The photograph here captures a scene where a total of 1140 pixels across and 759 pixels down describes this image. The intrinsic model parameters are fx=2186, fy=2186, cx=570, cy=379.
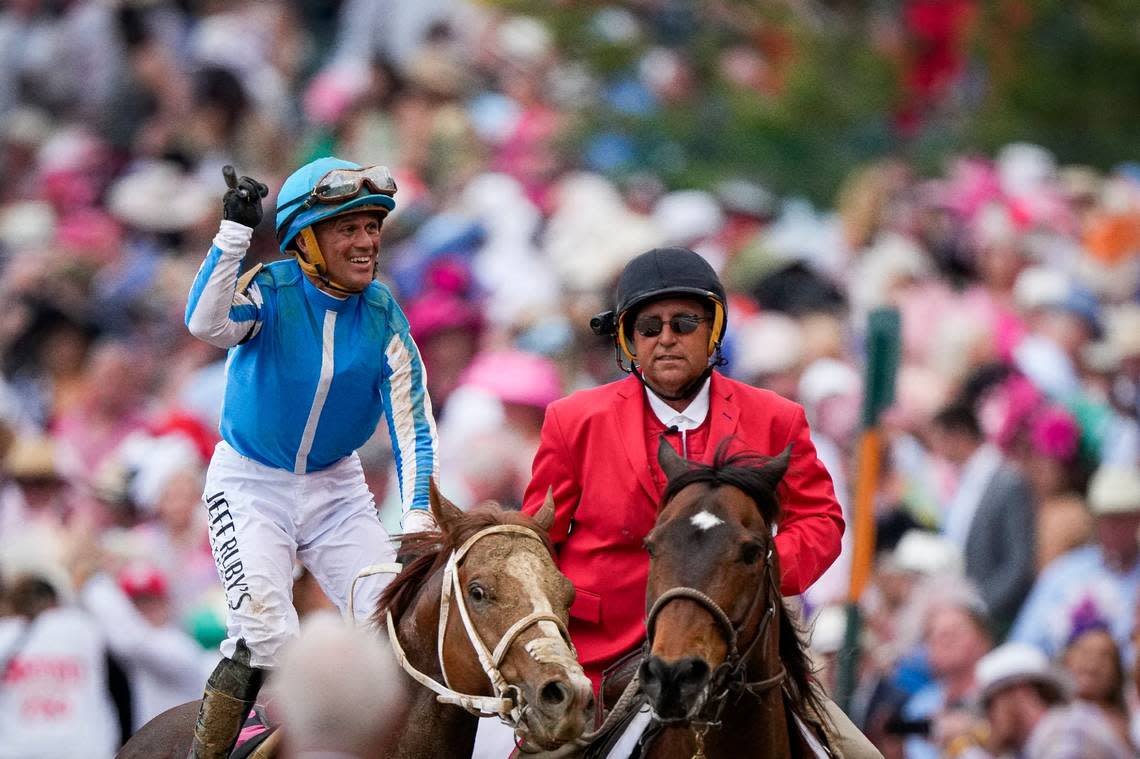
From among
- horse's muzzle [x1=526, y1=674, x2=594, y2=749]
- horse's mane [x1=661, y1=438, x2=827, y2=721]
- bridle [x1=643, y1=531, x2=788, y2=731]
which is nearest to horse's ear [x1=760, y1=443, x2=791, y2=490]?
horse's mane [x1=661, y1=438, x2=827, y2=721]

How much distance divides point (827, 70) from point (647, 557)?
12.8m

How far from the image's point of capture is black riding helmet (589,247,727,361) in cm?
736

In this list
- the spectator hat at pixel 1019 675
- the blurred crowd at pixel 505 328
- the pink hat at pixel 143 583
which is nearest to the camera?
the spectator hat at pixel 1019 675

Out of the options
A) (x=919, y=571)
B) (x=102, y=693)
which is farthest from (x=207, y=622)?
→ (x=919, y=571)

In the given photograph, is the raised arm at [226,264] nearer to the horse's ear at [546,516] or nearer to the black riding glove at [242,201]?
the black riding glove at [242,201]

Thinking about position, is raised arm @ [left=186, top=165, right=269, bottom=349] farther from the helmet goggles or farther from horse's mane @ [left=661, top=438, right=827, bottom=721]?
horse's mane @ [left=661, top=438, right=827, bottom=721]

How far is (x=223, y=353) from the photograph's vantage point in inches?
613

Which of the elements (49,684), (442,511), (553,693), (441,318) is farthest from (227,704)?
(441,318)

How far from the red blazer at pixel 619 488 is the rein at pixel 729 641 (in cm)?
61

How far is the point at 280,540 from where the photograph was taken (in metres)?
7.46

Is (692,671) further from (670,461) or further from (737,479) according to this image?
(670,461)

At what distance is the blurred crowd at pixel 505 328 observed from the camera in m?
11.4

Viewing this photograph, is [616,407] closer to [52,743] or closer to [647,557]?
[647,557]

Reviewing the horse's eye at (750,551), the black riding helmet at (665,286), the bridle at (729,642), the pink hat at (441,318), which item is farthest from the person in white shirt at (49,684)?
the horse's eye at (750,551)
